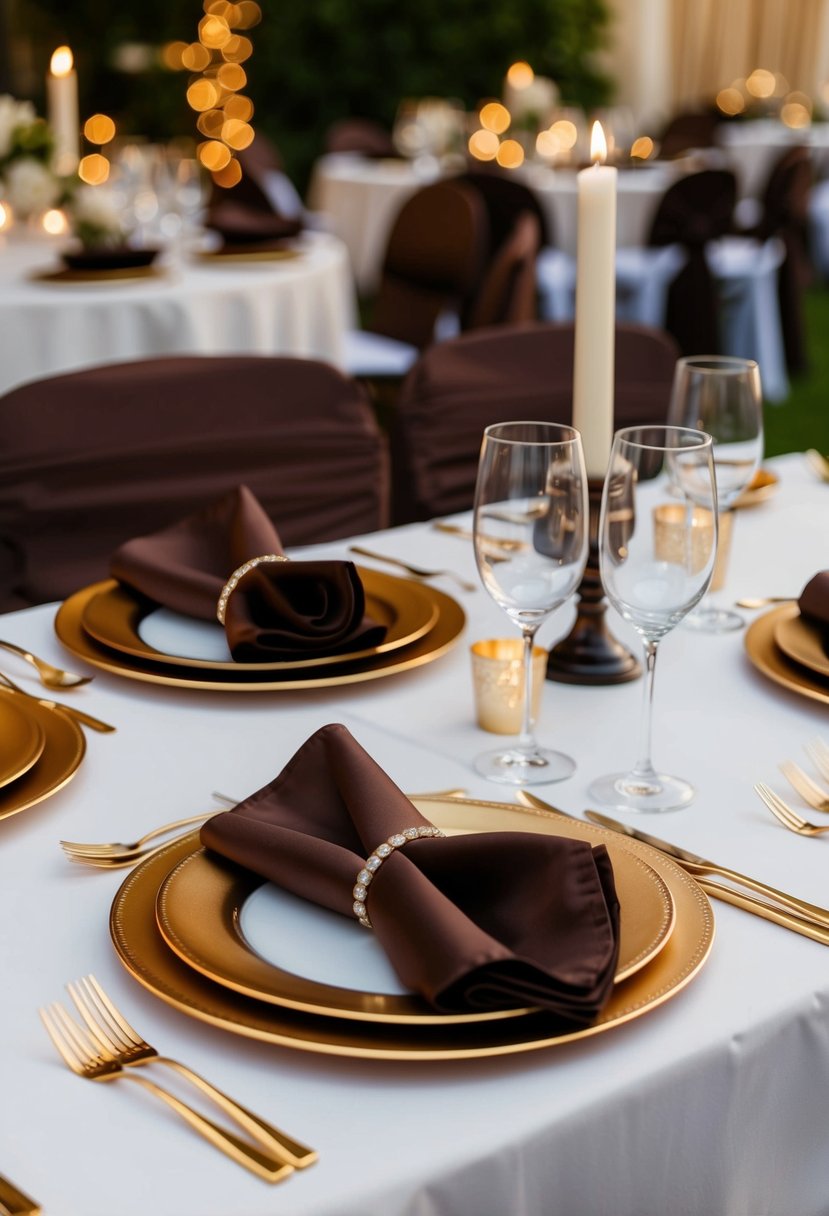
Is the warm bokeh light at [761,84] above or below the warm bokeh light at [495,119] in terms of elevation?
above

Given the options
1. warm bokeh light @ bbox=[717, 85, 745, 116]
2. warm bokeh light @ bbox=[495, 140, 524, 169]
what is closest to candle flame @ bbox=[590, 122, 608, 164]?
warm bokeh light @ bbox=[495, 140, 524, 169]

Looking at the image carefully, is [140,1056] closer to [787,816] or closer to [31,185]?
[787,816]

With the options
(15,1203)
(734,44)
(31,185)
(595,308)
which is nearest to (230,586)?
(595,308)

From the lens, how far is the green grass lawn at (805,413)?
19.4ft

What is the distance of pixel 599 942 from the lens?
765 millimetres

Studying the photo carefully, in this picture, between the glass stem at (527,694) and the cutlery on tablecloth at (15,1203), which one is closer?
the cutlery on tablecloth at (15,1203)

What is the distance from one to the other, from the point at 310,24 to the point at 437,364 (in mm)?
8660

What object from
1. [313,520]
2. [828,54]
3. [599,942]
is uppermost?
[828,54]

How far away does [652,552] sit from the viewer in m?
1.02

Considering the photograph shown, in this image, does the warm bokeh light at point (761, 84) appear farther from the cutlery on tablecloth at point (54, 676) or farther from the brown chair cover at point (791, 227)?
the cutlery on tablecloth at point (54, 676)

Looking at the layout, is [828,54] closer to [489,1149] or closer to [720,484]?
[720,484]

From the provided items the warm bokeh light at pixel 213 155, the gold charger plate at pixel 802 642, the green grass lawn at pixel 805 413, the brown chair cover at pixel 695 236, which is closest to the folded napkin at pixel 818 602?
the gold charger plate at pixel 802 642

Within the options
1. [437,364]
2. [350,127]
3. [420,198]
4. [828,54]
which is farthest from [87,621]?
[828,54]

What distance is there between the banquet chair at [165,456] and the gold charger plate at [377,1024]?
111 centimetres
